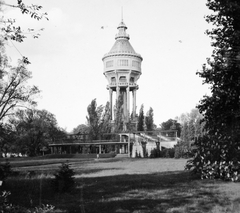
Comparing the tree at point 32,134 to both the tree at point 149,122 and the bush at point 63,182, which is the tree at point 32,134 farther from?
the bush at point 63,182

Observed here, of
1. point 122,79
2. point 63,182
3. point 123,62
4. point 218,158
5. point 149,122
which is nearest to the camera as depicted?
point 63,182

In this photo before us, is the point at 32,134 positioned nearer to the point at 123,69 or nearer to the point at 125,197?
the point at 123,69

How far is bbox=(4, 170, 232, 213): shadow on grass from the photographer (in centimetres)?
850

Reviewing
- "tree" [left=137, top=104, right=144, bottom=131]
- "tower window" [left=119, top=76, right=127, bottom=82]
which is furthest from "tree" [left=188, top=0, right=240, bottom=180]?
"tower window" [left=119, top=76, right=127, bottom=82]

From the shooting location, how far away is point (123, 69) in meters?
75.6

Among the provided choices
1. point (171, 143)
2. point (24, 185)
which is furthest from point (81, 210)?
point (171, 143)

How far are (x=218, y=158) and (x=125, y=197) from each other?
574cm

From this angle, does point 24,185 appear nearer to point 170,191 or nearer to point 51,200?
point 51,200

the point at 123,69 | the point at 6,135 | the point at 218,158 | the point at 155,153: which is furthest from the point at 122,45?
the point at 218,158

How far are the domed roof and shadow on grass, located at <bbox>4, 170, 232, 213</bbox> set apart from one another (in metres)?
65.4

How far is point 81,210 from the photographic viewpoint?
807cm

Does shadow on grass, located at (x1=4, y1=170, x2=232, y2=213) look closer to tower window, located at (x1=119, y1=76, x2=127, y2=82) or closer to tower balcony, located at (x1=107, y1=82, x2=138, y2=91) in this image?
tower balcony, located at (x1=107, y1=82, x2=138, y2=91)

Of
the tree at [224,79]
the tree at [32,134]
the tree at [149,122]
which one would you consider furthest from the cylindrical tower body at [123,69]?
the tree at [224,79]

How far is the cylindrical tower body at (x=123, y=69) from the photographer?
76125mm
